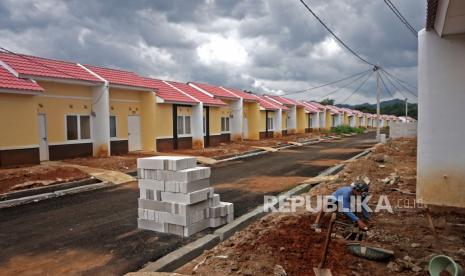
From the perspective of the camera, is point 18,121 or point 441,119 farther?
point 18,121

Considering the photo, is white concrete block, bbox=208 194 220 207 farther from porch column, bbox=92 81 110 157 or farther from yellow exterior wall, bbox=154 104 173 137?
yellow exterior wall, bbox=154 104 173 137

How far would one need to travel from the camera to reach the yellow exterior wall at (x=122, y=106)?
20.3 metres

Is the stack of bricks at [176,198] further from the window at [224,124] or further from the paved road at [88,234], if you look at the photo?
the window at [224,124]

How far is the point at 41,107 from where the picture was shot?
16359 millimetres

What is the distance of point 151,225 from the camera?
7527 mm

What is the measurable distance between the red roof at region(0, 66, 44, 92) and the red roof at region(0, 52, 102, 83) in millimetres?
358

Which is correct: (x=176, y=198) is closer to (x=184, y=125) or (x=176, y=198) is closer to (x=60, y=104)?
(x=60, y=104)

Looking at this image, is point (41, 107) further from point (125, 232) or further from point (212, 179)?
point (125, 232)

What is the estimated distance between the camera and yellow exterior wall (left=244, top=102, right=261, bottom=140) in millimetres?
35906

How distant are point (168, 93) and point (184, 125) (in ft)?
8.72

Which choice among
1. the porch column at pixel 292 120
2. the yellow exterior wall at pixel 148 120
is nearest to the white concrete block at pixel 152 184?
the yellow exterior wall at pixel 148 120

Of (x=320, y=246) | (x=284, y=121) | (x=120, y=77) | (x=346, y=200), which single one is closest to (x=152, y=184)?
(x=320, y=246)

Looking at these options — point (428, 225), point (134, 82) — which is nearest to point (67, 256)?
point (428, 225)

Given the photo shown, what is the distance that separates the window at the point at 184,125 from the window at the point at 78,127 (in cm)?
729
